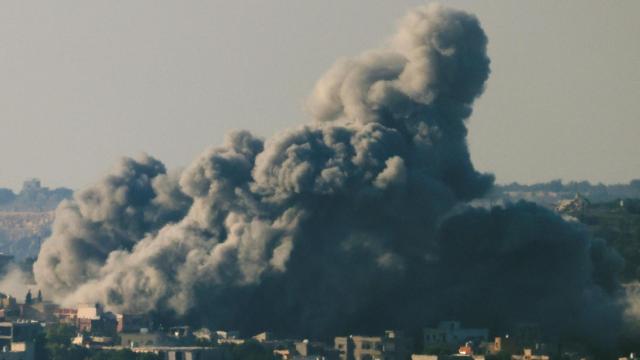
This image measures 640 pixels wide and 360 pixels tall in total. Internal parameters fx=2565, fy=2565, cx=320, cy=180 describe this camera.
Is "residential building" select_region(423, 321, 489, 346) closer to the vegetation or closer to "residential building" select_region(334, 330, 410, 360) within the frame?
"residential building" select_region(334, 330, 410, 360)

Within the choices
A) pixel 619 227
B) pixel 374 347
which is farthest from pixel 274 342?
pixel 619 227

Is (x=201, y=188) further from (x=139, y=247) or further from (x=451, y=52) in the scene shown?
(x=451, y=52)

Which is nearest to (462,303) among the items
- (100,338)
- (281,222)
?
(281,222)

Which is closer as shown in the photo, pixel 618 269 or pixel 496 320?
pixel 496 320

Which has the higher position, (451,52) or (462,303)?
(451,52)

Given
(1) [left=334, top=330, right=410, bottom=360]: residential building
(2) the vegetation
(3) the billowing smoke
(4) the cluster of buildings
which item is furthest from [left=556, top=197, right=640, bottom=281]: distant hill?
(2) the vegetation

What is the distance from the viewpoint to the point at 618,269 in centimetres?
12800

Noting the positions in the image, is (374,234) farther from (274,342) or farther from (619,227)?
(619,227)

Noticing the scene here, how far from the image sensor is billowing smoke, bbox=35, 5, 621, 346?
118938 mm

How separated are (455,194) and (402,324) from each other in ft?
26.9

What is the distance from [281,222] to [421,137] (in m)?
8.36

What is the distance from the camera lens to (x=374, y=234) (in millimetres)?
120562

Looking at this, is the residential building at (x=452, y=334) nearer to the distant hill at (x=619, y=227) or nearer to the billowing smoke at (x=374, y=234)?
the billowing smoke at (x=374, y=234)

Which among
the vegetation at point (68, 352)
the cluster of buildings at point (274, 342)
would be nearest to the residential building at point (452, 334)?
the cluster of buildings at point (274, 342)
